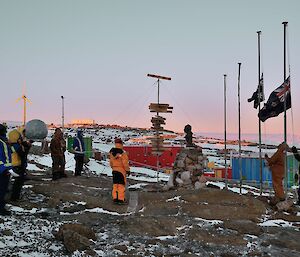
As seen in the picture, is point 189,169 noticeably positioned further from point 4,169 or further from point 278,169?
point 4,169

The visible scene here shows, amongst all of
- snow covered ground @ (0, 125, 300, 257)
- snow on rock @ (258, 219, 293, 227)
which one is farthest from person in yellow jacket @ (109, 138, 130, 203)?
snow on rock @ (258, 219, 293, 227)

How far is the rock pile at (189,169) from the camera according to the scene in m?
13.9

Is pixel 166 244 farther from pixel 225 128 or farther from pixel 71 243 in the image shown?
pixel 225 128

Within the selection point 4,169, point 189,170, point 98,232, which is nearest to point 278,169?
point 189,170

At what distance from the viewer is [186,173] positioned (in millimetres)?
13891

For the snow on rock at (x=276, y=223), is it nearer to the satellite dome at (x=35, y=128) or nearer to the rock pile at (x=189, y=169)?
the rock pile at (x=189, y=169)

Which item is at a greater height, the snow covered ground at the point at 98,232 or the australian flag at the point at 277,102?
the australian flag at the point at 277,102

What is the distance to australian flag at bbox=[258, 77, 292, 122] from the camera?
12.5 m

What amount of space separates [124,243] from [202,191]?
4.87m

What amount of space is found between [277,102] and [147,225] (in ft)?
22.8

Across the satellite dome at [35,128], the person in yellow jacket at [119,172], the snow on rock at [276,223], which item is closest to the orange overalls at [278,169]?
the snow on rock at [276,223]

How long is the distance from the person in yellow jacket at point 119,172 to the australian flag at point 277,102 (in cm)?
561

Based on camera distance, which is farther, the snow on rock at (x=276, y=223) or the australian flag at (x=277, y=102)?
the australian flag at (x=277, y=102)

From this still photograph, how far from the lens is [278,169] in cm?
1199
